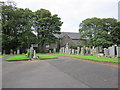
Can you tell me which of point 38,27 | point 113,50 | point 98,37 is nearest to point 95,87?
point 113,50

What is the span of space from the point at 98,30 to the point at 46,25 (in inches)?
781

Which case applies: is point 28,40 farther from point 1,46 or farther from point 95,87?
point 95,87

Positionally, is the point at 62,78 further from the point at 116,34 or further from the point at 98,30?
the point at 116,34

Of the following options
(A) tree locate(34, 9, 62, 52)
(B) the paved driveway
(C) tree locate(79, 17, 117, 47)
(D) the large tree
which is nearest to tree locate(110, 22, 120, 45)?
(C) tree locate(79, 17, 117, 47)

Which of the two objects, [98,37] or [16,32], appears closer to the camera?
[98,37]

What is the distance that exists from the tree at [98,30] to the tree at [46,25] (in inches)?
430

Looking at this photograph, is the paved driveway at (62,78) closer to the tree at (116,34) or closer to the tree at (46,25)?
the tree at (46,25)

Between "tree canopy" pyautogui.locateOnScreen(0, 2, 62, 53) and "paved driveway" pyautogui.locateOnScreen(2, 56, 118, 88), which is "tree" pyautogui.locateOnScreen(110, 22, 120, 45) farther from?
"paved driveway" pyautogui.locateOnScreen(2, 56, 118, 88)

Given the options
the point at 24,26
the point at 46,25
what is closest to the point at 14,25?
the point at 24,26

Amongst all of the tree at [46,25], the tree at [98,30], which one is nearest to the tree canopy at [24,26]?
the tree at [46,25]

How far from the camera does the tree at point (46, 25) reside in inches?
1495

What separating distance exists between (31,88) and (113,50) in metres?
15.1

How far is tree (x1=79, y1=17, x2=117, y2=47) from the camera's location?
3356 cm

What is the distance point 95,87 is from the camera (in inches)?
163
